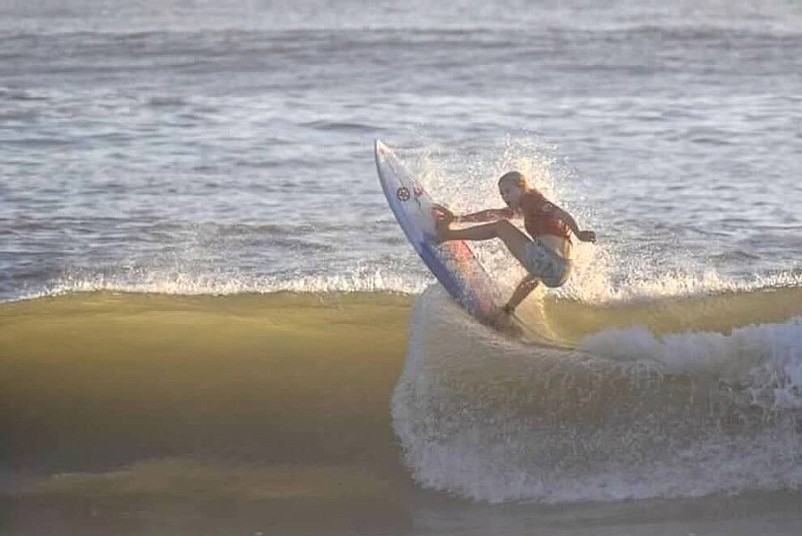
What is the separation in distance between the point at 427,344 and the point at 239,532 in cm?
193

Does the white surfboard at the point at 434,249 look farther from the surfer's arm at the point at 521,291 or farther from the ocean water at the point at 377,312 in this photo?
the ocean water at the point at 377,312

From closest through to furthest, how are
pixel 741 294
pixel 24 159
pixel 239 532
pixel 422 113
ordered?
pixel 239 532, pixel 741 294, pixel 24 159, pixel 422 113

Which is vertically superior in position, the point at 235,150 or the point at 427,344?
the point at 427,344

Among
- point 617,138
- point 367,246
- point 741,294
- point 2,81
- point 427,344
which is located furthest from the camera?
point 2,81

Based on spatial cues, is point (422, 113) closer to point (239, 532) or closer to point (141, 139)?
point (141, 139)

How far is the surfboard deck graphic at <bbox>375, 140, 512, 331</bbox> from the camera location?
9.86 meters

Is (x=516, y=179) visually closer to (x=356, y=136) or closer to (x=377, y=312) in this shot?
(x=377, y=312)

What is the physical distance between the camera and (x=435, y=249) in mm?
10156

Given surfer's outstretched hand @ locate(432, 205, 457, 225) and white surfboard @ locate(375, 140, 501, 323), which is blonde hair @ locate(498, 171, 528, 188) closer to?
surfer's outstretched hand @ locate(432, 205, 457, 225)

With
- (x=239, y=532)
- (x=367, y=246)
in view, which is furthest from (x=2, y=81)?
(x=239, y=532)

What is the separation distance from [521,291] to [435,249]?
2.01ft

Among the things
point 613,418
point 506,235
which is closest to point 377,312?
point 506,235

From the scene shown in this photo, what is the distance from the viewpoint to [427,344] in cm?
929

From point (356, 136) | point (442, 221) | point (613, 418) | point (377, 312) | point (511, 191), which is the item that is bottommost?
point (356, 136)
